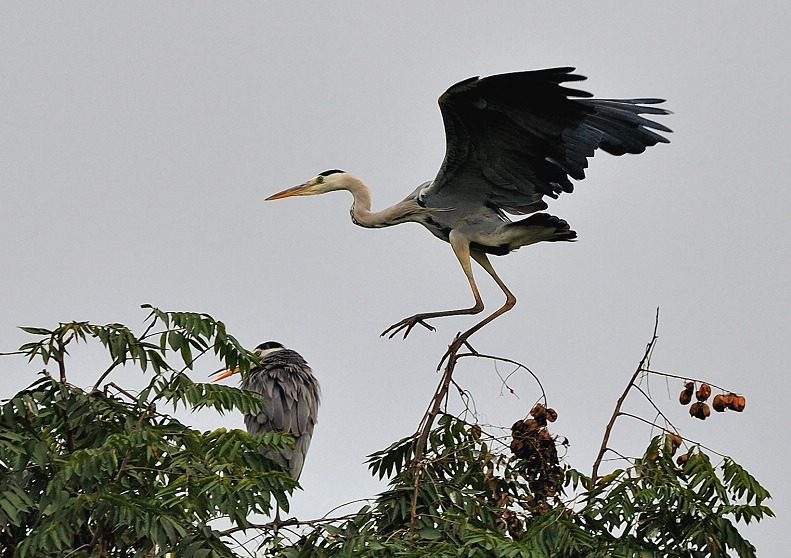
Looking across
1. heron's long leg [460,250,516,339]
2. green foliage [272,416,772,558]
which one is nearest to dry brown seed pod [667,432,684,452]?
green foliage [272,416,772,558]

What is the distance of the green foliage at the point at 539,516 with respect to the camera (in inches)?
163

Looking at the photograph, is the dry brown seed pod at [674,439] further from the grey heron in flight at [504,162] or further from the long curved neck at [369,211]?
the long curved neck at [369,211]

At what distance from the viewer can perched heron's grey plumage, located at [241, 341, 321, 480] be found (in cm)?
777

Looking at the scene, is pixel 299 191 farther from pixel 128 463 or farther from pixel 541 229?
pixel 128 463

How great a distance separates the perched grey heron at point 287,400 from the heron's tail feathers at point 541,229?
6.60 feet

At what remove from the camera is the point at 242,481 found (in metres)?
4.04

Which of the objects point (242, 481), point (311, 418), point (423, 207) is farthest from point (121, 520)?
point (311, 418)

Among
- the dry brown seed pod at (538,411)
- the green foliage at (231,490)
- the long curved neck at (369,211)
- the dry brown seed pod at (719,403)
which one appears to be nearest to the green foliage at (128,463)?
the green foliage at (231,490)

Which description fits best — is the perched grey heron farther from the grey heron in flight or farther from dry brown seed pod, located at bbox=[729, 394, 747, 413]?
dry brown seed pod, located at bbox=[729, 394, 747, 413]

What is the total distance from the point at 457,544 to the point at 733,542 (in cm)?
99

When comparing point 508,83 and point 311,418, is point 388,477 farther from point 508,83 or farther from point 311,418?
point 311,418

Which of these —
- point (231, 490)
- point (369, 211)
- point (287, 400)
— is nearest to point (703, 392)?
point (231, 490)

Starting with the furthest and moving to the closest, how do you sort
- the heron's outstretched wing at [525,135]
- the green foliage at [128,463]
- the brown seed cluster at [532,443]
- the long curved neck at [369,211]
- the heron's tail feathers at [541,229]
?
the long curved neck at [369,211] → the heron's tail feathers at [541,229] → the heron's outstretched wing at [525,135] → the brown seed cluster at [532,443] → the green foliage at [128,463]

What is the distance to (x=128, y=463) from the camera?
437 cm
